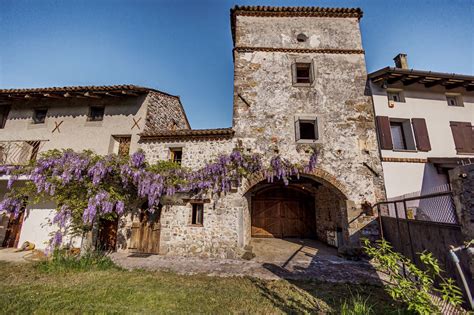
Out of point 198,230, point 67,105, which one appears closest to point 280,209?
point 198,230

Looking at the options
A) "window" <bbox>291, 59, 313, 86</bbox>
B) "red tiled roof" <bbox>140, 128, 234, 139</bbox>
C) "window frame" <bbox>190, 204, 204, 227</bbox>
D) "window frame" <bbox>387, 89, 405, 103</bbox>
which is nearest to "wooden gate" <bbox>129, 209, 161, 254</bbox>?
"window frame" <bbox>190, 204, 204, 227</bbox>

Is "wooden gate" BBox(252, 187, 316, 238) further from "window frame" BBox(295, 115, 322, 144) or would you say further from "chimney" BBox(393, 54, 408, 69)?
"chimney" BBox(393, 54, 408, 69)

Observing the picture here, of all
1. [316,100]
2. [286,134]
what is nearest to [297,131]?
[286,134]

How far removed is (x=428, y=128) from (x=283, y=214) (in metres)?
7.34

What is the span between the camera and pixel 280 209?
1091cm

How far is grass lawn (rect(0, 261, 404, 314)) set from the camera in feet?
10.9

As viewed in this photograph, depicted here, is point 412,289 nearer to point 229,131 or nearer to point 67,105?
point 229,131

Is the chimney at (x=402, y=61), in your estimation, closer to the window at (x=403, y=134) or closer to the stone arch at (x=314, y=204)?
the window at (x=403, y=134)

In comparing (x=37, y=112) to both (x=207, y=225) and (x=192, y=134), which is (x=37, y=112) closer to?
(x=192, y=134)

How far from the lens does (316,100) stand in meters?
7.89

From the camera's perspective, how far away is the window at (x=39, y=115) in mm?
8523

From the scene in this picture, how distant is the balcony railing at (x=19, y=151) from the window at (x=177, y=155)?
5574 mm

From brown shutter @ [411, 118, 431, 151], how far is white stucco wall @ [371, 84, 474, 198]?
0.60 feet

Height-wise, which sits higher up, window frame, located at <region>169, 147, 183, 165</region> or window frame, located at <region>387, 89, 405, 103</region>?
window frame, located at <region>387, 89, 405, 103</region>
